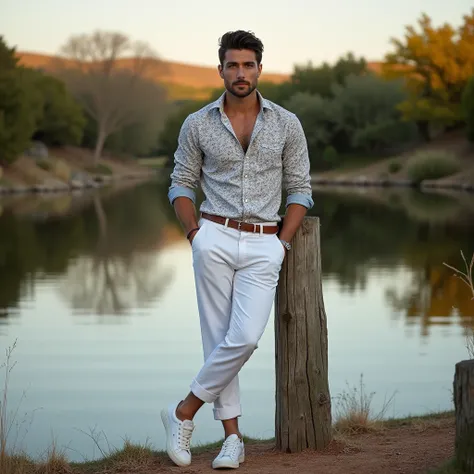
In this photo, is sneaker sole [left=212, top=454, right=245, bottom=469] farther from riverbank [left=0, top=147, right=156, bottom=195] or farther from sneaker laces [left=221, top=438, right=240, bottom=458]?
riverbank [left=0, top=147, right=156, bottom=195]

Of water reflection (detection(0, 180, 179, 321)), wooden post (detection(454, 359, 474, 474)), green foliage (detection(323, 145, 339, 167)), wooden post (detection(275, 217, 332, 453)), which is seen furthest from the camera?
green foliage (detection(323, 145, 339, 167))

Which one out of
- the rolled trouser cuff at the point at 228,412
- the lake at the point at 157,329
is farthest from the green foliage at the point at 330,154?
the rolled trouser cuff at the point at 228,412

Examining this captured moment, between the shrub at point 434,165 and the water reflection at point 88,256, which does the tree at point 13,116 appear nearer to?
the water reflection at point 88,256

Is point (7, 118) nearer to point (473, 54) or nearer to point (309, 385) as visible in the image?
point (473, 54)

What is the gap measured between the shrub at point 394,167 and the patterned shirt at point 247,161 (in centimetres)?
5039

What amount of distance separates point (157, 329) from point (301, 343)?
251 inches

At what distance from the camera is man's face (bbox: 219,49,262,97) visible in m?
4.95

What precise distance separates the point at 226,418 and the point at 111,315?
7.82 metres

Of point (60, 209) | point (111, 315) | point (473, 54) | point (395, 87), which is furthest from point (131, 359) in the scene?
point (395, 87)

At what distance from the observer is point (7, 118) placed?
1823 inches

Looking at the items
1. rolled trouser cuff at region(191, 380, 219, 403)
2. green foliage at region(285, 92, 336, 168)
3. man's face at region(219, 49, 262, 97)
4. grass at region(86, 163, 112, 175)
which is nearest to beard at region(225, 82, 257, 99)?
man's face at region(219, 49, 262, 97)

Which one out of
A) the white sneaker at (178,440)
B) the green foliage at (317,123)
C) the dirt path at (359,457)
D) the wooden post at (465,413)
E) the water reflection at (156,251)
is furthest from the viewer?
the green foliage at (317,123)

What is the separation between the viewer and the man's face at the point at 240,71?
4.95 metres

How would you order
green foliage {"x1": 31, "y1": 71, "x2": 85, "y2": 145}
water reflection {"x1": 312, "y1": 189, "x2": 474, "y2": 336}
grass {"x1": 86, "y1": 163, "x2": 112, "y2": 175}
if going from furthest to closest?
grass {"x1": 86, "y1": 163, "x2": 112, "y2": 175} < green foliage {"x1": 31, "y1": 71, "x2": 85, "y2": 145} < water reflection {"x1": 312, "y1": 189, "x2": 474, "y2": 336}
